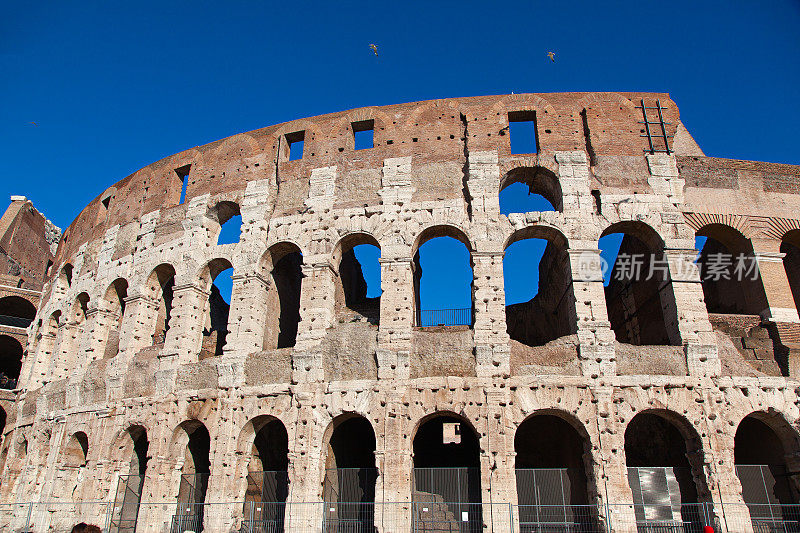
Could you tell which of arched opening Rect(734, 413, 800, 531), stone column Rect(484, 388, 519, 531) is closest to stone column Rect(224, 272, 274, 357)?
stone column Rect(484, 388, 519, 531)

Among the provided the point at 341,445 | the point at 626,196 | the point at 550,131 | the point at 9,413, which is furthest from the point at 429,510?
the point at 9,413

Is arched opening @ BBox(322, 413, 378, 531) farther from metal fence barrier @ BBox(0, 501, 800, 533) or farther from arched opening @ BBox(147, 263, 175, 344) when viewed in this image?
arched opening @ BBox(147, 263, 175, 344)

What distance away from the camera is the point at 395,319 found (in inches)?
493

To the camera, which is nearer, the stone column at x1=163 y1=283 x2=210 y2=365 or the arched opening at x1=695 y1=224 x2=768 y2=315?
the arched opening at x1=695 y1=224 x2=768 y2=315

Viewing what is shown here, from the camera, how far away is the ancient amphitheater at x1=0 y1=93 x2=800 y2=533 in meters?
11.3

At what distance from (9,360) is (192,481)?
17.0m

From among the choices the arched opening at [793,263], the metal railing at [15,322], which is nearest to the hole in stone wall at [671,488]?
the arched opening at [793,263]

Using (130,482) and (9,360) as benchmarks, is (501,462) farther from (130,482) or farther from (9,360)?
(9,360)

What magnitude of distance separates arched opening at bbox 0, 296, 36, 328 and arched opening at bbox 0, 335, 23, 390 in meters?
0.73

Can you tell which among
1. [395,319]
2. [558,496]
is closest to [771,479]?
[558,496]

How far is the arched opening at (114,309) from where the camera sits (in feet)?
55.2

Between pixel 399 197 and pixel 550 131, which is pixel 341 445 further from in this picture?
pixel 550 131

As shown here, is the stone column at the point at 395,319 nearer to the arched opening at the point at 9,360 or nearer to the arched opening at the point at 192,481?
the arched opening at the point at 192,481

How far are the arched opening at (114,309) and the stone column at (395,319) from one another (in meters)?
8.98
